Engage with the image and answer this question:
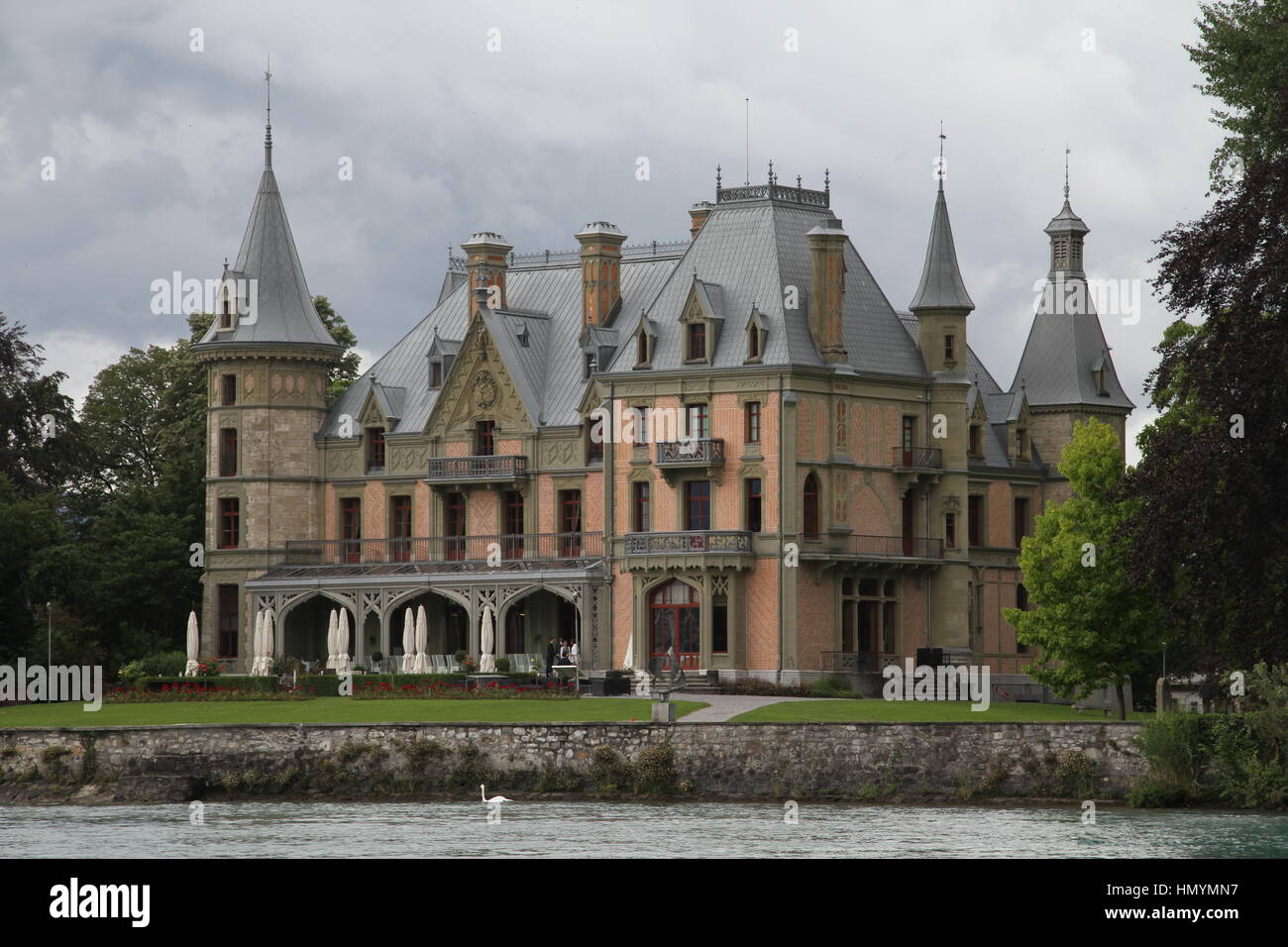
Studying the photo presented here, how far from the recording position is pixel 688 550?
61.1m

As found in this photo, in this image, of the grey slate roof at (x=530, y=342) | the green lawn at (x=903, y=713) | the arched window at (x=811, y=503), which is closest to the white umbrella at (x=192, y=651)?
the grey slate roof at (x=530, y=342)

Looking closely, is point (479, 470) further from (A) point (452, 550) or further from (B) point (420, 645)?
(B) point (420, 645)

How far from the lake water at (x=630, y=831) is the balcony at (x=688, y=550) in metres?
17.9

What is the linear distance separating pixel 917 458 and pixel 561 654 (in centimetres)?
1061

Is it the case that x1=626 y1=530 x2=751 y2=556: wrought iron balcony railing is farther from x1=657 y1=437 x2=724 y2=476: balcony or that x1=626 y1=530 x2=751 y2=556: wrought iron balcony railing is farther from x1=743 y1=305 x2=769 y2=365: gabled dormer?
x1=743 y1=305 x2=769 y2=365: gabled dormer

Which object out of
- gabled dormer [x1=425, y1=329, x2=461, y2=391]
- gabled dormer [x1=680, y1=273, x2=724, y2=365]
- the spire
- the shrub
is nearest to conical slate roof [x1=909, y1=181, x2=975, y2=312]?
the spire

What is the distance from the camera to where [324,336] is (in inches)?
2721

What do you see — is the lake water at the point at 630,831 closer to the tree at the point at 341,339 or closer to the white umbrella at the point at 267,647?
the white umbrella at the point at 267,647

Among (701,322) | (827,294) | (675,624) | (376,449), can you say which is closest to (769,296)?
(827,294)

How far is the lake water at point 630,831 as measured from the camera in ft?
116

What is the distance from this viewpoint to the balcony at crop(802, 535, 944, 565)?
6097 centimetres

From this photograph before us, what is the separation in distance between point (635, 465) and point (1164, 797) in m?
25.5
